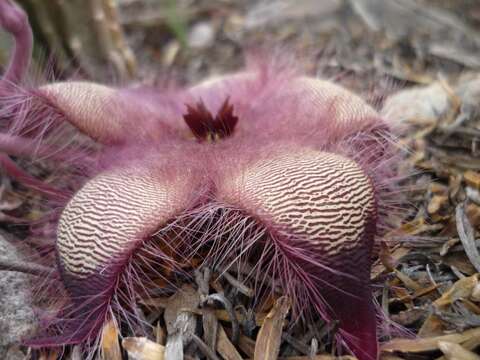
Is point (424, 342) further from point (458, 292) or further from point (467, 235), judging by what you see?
point (467, 235)

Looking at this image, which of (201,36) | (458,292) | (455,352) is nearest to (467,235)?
(458,292)

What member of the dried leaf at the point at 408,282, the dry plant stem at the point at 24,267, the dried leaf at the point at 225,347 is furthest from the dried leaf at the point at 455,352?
the dry plant stem at the point at 24,267

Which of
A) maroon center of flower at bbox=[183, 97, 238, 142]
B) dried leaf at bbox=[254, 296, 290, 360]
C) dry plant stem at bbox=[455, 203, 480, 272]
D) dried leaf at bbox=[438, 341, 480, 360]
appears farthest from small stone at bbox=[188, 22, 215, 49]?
dried leaf at bbox=[438, 341, 480, 360]

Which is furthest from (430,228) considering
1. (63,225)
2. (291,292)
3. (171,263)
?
(63,225)

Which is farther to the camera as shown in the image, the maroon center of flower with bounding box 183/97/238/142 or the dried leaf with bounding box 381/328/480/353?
the maroon center of flower with bounding box 183/97/238/142

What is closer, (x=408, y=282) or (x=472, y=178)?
(x=408, y=282)

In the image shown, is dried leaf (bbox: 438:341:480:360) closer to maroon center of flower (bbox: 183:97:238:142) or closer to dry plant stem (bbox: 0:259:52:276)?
maroon center of flower (bbox: 183:97:238:142)

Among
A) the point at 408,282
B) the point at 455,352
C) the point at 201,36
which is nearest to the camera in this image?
the point at 455,352
